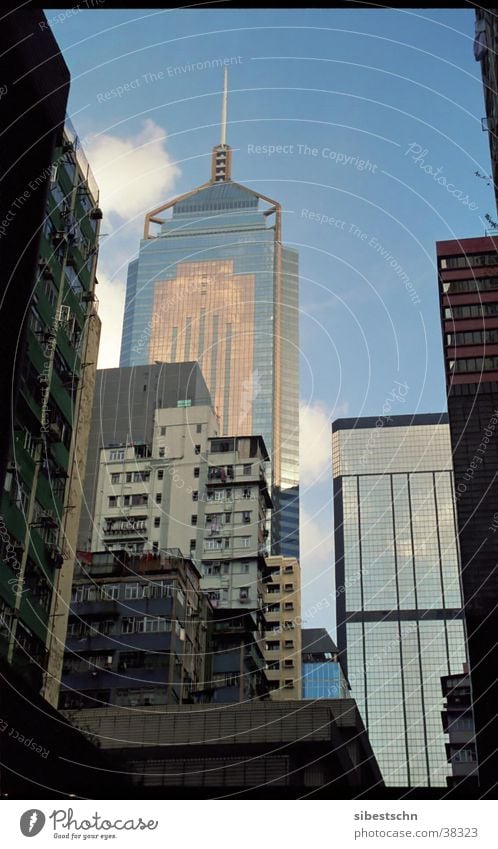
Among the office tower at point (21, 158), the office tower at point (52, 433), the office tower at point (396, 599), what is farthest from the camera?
the office tower at point (396, 599)

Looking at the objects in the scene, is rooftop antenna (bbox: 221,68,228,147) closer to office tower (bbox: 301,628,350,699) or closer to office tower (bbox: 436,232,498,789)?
office tower (bbox: 436,232,498,789)

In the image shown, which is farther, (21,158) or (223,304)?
(223,304)

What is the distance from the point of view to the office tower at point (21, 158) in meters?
9.63

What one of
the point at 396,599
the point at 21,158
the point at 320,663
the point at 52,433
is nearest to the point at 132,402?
the point at 52,433

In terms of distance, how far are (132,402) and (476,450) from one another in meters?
10.6

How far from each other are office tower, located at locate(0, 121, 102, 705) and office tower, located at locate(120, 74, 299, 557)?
161 cm

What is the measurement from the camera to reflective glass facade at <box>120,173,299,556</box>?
2225 cm

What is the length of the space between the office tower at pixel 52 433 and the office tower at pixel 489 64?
585 cm

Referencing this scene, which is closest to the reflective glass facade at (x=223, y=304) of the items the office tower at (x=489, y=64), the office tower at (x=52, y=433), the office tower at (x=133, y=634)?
the office tower at (x=52, y=433)

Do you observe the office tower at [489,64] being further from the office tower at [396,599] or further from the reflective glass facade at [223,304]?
the office tower at [396,599]

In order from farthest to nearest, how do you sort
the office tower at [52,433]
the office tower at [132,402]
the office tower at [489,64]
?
the office tower at [132,402]
the office tower at [52,433]
the office tower at [489,64]

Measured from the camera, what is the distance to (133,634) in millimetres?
16641

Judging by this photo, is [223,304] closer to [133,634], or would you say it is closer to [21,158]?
[133,634]
